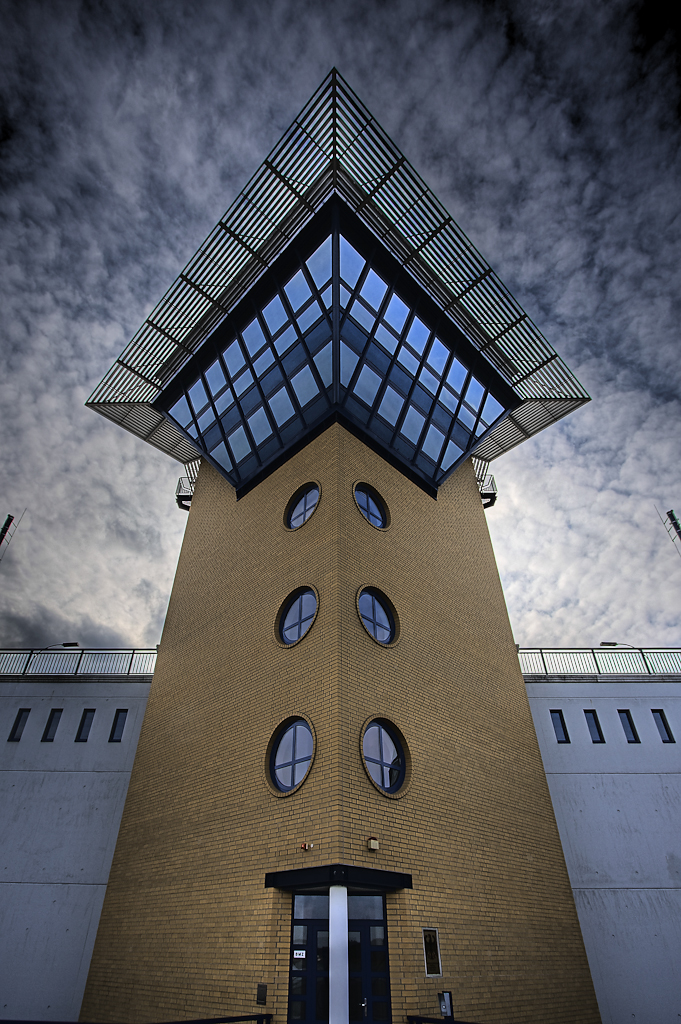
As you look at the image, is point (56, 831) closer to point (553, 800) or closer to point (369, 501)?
point (369, 501)

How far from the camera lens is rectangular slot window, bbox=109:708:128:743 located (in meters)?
19.6

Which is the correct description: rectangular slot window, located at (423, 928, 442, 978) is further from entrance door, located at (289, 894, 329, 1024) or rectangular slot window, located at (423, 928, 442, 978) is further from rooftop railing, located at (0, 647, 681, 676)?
rooftop railing, located at (0, 647, 681, 676)

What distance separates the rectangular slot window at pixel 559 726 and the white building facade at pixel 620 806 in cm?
4

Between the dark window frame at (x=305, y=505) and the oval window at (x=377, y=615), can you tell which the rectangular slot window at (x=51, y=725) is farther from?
the oval window at (x=377, y=615)

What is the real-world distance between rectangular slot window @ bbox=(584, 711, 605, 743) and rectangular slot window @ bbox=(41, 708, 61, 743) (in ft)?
62.2

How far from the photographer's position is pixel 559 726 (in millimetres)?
20016

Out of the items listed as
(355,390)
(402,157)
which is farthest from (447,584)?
(402,157)

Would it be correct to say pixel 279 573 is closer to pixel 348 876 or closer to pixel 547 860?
pixel 348 876

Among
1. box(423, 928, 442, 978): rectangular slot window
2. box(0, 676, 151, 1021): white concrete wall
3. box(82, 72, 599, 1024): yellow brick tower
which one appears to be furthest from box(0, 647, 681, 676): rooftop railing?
box(423, 928, 442, 978): rectangular slot window

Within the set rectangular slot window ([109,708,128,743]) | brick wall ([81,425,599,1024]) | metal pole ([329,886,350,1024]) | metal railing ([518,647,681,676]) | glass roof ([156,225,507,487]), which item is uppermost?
glass roof ([156,225,507,487])

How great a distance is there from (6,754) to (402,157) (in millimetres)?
22744

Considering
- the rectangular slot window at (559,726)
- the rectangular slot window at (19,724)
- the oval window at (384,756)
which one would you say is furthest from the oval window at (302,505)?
the rectangular slot window at (19,724)

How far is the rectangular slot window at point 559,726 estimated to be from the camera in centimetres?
1975

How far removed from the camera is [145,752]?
52.0 ft
